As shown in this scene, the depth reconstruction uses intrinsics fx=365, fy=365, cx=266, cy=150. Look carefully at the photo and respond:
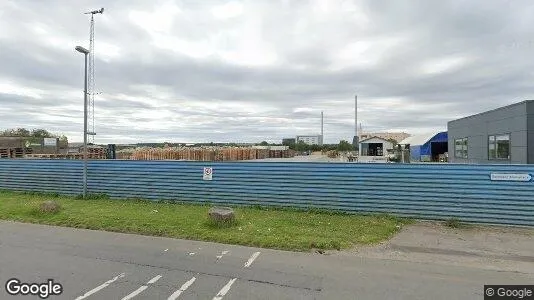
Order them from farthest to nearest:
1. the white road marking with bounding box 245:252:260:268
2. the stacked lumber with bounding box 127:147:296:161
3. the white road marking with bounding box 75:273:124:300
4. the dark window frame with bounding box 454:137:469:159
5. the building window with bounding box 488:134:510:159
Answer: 1. the stacked lumber with bounding box 127:147:296:161
2. the dark window frame with bounding box 454:137:469:159
3. the building window with bounding box 488:134:510:159
4. the white road marking with bounding box 245:252:260:268
5. the white road marking with bounding box 75:273:124:300

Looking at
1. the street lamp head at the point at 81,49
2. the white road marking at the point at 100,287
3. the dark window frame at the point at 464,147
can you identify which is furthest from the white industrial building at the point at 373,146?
the white road marking at the point at 100,287

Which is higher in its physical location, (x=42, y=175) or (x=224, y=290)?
(x=42, y=175)

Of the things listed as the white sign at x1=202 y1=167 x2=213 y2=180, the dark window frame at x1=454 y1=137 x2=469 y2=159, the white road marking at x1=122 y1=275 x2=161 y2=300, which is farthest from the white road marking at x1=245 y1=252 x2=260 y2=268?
the dark window frame at x1=454 y1=137 x2=469 y2=159

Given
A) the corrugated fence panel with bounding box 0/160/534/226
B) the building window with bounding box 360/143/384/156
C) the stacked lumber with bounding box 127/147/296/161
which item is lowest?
the corrugated fence panel with bounding box 0/160/534/226

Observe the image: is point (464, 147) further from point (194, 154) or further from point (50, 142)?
point (50, 142)

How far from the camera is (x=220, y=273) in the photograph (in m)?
5.66

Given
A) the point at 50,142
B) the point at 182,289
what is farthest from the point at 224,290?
the point at 50,142

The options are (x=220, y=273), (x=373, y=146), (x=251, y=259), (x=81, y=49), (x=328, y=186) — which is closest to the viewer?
(x=220, y=273)

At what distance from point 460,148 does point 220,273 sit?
83.3ft

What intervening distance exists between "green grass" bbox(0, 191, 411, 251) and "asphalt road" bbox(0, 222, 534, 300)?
59 cm

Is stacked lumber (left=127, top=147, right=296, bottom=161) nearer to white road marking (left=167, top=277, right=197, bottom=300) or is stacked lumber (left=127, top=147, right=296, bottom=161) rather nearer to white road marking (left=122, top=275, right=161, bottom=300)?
white road marking (left=122, top=275, right=161, bottom=300)

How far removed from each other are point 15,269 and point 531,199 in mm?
10918

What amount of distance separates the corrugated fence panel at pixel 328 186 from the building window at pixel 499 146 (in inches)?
412

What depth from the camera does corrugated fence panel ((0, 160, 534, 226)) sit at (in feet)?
30.2
